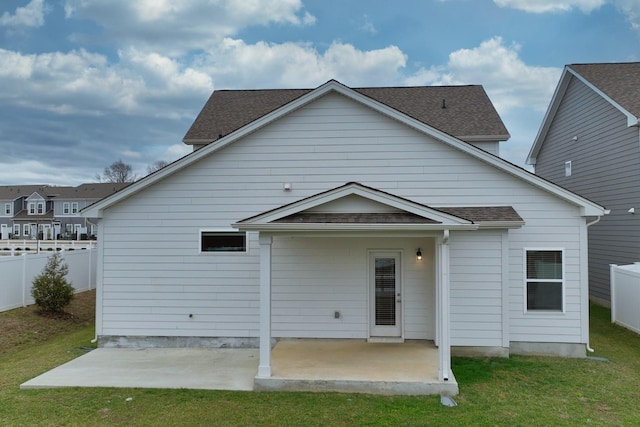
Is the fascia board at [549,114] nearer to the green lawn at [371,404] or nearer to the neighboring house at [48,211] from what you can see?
the green lawn at [371,404]

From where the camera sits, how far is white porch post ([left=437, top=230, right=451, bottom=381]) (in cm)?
651

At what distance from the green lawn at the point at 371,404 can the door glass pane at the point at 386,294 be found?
1.84 metres

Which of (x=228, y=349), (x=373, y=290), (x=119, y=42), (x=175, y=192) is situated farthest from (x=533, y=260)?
(x=119, y=42)

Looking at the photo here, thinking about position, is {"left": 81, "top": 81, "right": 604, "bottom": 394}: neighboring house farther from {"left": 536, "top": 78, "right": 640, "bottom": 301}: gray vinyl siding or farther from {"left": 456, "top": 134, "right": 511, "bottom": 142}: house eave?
{"left": 536, "top": 78, "right": 640, "bottom": 301}: gray vinyl siding

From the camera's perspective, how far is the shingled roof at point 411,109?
1284cm

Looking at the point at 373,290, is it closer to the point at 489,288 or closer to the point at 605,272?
the point at 489,288

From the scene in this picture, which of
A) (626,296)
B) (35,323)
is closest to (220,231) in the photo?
(35,323)

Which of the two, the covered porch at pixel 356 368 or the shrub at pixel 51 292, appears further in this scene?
the shrub at pixel 51 292

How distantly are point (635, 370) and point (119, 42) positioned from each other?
65.5 ft

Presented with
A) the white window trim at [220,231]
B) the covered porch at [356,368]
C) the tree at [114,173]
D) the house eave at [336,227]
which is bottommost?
the covered porch at [356,368]

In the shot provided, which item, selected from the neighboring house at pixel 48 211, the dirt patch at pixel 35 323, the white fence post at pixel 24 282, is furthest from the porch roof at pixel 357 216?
the neighboring house at pixel 48 211

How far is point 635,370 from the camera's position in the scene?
7.49m

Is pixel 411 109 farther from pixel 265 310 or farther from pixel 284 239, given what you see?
pixel 265 310

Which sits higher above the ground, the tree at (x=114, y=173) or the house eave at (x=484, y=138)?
the tree at (x=114, y=173)
